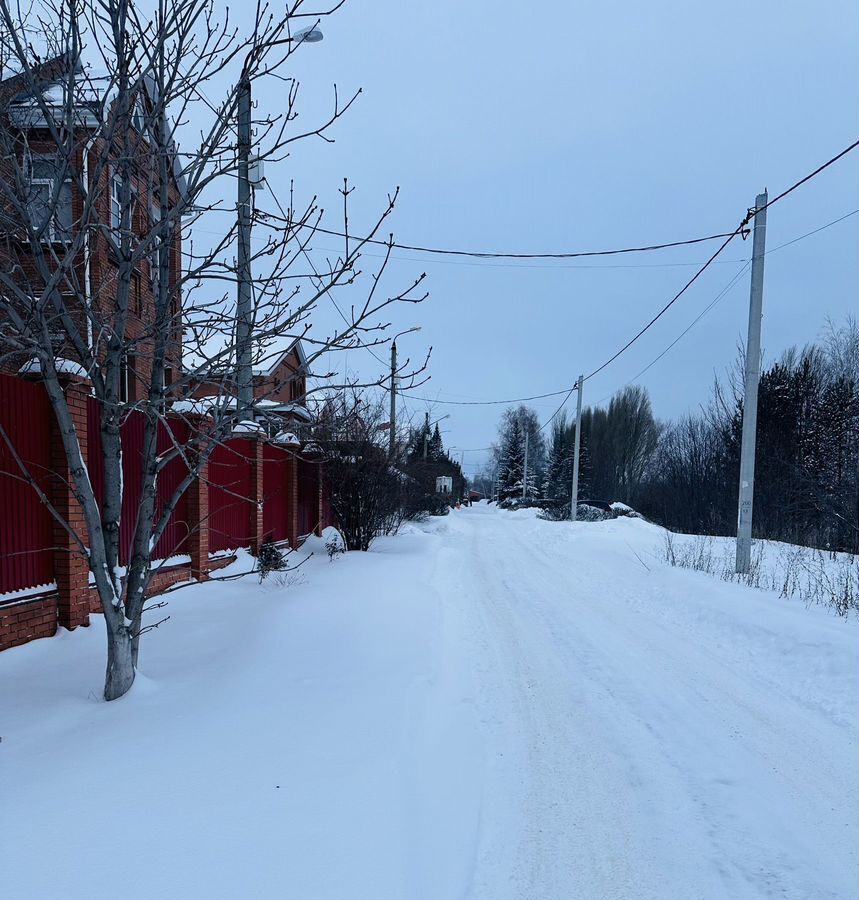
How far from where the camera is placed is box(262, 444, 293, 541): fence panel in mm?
10109

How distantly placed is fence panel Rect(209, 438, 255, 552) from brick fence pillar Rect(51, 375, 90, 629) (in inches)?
109

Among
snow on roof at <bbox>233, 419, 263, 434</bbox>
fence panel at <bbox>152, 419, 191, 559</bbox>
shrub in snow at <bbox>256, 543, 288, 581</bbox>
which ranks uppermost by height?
snow on roof at <bbox>233, 419, 263, 434</bbox>

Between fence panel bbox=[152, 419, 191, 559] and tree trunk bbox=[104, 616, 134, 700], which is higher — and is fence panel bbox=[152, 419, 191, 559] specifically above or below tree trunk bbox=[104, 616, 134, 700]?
above

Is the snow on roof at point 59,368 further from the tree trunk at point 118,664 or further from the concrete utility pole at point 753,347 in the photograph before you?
the concrete utility pole at point 753,347

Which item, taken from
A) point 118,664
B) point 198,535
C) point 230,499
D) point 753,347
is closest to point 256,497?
point 230,499

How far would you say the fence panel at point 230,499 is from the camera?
8.05 meters

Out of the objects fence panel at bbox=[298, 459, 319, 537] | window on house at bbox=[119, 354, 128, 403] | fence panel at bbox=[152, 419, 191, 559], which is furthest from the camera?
fence panel at bbox=[298, 459, 319, 537]

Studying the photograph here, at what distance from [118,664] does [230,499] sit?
5.02 m

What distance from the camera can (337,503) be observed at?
11750 mm

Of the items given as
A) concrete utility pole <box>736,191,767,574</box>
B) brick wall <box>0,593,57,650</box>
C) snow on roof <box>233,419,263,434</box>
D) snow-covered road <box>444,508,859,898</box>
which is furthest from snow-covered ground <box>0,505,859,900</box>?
concrete utility pole <box>736,191,767,574</box>

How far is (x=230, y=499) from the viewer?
8484 millimetres

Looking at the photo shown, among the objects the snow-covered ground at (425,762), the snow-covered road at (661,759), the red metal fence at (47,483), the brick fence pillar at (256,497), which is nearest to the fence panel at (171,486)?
the red metal fence at (47,483)

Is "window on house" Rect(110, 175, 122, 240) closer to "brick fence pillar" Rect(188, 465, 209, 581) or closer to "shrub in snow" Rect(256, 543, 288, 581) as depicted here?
"brick fence pillar" Rect(188, 465, 209, 581)

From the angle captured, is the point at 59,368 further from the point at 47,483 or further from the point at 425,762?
the point at 425,762
